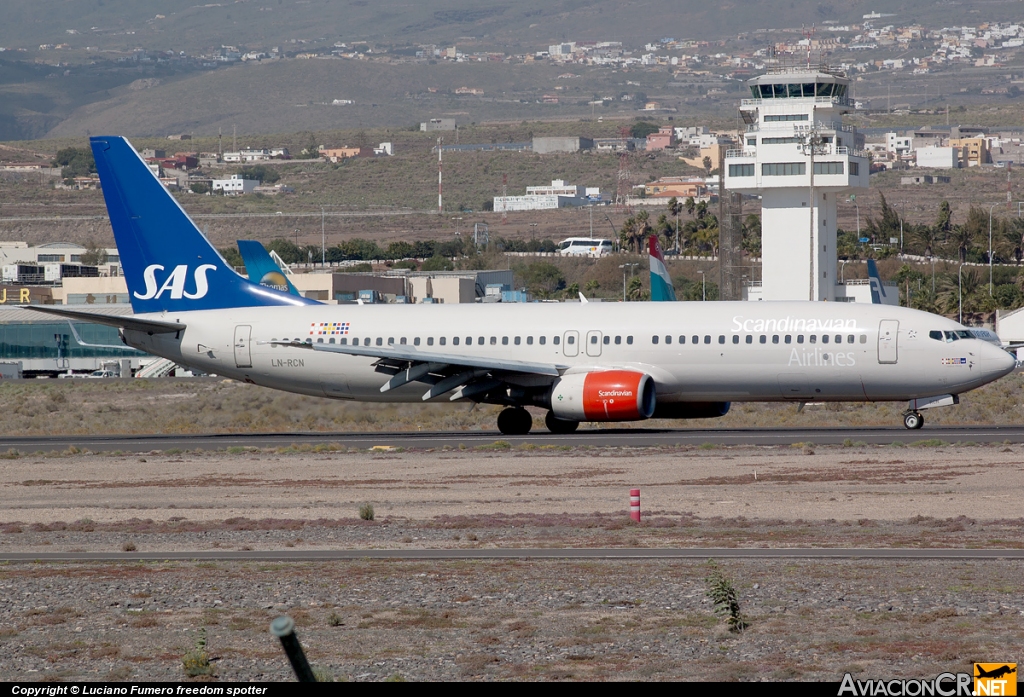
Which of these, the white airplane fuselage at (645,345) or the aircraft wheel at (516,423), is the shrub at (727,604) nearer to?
the white airplane fuselage at (645,345)

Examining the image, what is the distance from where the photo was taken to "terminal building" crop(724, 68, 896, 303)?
8894 centimetres

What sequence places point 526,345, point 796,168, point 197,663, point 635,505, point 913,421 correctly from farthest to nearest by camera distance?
point 796,168, point 526,345, point 913,421, point 635,505, point 197,663

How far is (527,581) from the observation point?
650 inches

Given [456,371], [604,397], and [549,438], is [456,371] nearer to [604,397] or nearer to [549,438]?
[549,438]

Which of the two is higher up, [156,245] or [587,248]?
[156,245]

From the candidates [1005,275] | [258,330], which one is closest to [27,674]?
[258,330]

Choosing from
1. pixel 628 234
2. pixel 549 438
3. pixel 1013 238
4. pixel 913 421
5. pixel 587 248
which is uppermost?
pixel 628 234

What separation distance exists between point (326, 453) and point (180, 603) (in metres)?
20.0

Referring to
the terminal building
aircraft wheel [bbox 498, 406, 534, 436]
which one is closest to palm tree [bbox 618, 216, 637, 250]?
the terminal building

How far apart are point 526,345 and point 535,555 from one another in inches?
823

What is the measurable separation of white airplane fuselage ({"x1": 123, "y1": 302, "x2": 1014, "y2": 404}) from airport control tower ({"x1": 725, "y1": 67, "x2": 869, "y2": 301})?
51.3m

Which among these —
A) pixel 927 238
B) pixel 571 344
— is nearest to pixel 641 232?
pixel 927 238

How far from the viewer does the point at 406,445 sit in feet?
123

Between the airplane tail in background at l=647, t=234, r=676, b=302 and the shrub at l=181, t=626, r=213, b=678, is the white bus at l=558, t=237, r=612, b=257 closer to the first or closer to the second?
the airplane tail in background at l=647, t=234, r=676, b=302
